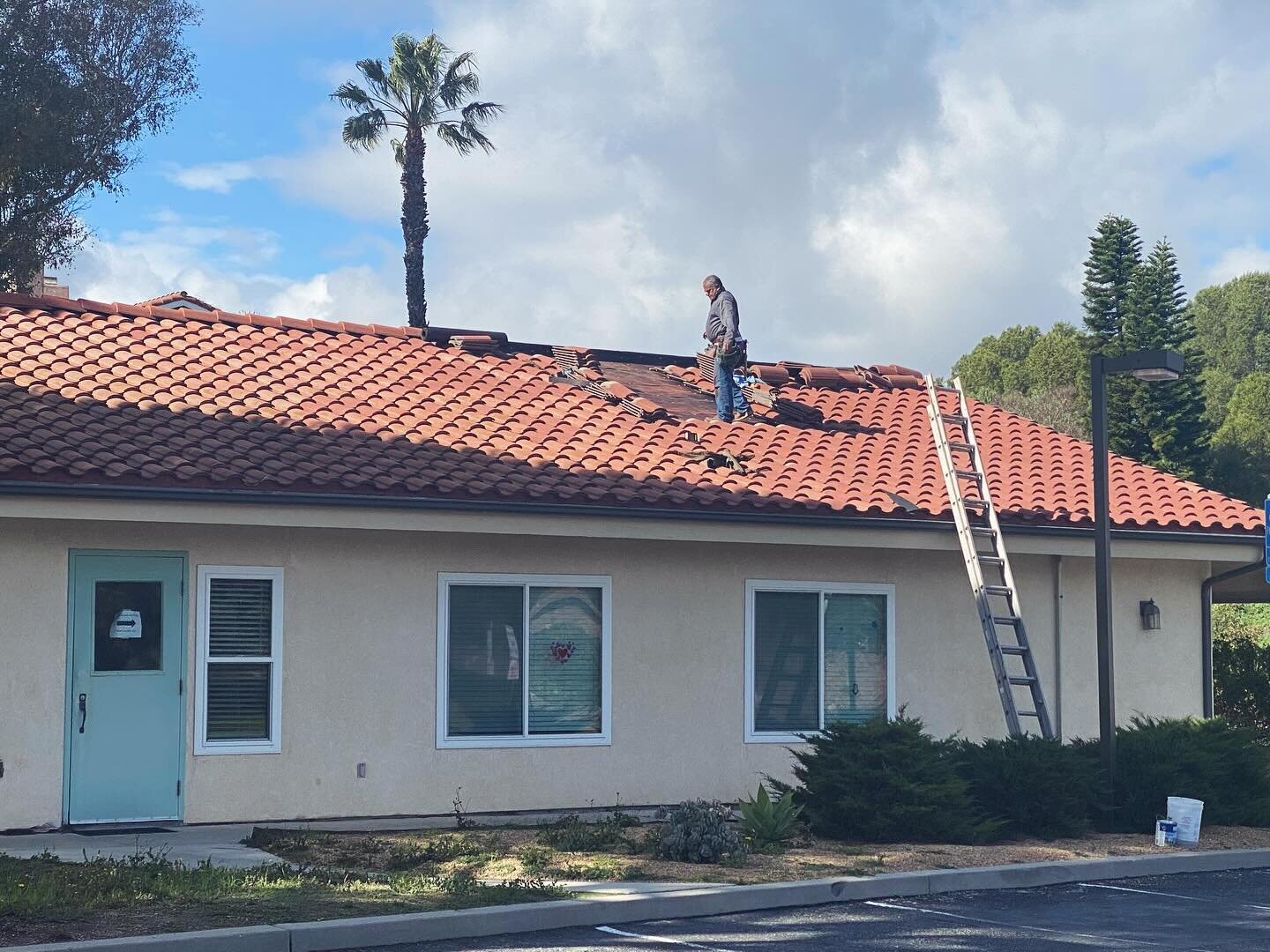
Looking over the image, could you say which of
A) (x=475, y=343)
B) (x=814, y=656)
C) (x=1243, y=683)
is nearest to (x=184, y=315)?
(x=475, y=343)

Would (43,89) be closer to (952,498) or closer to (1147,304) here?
(952,498)

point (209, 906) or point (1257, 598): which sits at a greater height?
point (1257, 598)

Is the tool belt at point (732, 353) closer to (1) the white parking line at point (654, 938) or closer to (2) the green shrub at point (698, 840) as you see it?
(2) the green shrub at point (698, 840)

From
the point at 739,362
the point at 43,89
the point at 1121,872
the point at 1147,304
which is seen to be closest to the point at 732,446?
the point at 739,362

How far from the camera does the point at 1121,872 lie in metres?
12.2

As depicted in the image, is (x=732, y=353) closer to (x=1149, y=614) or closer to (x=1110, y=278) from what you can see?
(x=1149, y=614)

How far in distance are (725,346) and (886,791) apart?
7.13m

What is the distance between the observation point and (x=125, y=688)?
1319 cm

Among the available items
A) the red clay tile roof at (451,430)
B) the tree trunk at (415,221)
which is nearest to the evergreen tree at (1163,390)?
the tree trunk at (415,221)

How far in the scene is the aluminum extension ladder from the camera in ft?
47.7

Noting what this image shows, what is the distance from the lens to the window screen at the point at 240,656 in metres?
13.5

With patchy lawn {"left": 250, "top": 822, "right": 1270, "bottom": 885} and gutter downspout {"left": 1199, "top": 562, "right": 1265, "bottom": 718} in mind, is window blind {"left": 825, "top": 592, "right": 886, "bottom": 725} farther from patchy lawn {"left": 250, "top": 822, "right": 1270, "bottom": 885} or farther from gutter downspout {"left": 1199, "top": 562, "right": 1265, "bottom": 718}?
gutter downspout {"left": 1199, "top": 562, "right": 1265, "bottom": 718}

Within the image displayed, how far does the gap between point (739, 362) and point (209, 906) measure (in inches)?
422

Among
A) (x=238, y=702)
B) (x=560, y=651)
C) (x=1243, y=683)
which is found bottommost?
(x=1243, y=683)
